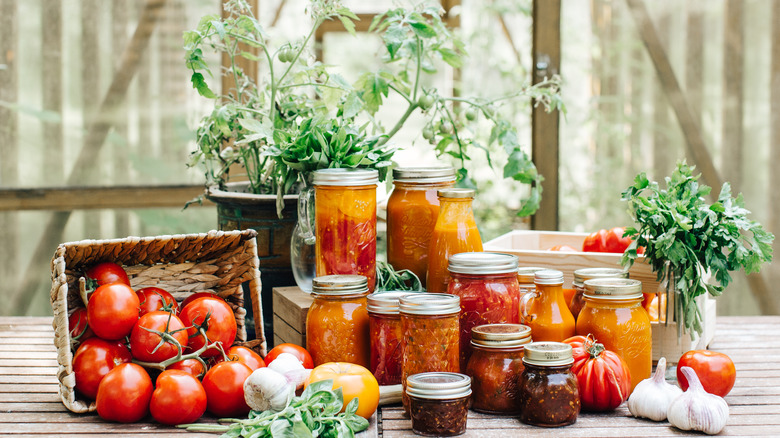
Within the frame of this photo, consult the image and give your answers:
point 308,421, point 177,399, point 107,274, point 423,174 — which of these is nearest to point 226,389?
point 177,399

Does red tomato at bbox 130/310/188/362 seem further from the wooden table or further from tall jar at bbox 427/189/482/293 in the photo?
tall jar at bbox 427/189/482/293

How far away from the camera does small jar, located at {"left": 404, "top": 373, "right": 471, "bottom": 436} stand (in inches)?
44.8

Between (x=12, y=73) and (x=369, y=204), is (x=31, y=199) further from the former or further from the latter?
(x=369, y=204)

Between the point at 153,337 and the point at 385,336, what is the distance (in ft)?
1.27

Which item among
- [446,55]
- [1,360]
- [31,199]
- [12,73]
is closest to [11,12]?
[12,73]

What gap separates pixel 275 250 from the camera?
167cm

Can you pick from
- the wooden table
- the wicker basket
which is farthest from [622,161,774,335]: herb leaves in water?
the wicker basket

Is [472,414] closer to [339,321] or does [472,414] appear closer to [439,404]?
[439,404]

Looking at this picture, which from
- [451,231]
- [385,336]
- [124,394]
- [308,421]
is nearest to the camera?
[308,421]

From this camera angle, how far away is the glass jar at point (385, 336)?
130cm

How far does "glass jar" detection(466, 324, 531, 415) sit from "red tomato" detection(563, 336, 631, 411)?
4.1 inches

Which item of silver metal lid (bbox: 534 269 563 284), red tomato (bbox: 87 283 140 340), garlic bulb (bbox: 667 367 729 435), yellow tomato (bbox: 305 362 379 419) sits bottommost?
garlic bulb (bbox: 667 367 729 435)

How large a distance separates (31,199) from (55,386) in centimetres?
151

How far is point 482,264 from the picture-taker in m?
1.30
